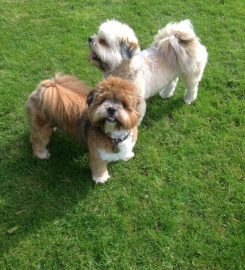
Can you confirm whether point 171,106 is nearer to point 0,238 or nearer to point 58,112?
point 58,112

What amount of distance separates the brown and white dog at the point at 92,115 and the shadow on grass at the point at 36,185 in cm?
29

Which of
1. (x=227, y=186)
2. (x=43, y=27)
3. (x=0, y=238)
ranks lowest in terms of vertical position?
(x=0, y=238)

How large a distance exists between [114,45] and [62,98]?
105 cm

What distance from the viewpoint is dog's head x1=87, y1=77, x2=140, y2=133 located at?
3807mm

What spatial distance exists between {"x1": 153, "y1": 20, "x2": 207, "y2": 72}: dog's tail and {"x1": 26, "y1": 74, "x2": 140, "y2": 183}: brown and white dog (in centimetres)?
127

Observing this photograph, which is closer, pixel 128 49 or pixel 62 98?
Result: pixel 62 98

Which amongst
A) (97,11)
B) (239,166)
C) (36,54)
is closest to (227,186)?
(239,166)

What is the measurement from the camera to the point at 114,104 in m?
3.83

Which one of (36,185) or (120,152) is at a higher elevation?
(120,152)

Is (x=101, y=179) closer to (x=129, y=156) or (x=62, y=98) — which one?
(x=129, y=156)

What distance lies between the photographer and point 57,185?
487cm

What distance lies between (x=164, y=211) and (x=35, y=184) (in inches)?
66.1

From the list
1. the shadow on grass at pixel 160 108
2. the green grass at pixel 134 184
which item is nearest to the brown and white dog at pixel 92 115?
the green grass at pixel 134 184

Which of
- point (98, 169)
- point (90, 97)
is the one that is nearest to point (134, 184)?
point (98, 169)
